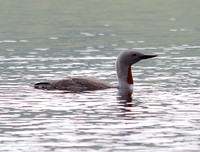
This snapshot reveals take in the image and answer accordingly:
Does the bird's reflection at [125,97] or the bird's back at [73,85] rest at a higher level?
the bird's back at [73,85]

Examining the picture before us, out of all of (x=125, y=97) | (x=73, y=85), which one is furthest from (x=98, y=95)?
(x=73, y=85)

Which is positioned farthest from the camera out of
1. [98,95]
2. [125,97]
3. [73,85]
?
[73,85]

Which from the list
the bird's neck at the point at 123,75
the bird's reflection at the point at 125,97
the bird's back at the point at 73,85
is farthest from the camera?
the bird's neck at the point at 123,75

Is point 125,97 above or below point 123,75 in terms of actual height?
below

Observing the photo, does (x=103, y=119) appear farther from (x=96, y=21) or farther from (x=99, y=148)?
(x=96, y=21)

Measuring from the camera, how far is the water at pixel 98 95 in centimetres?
1312

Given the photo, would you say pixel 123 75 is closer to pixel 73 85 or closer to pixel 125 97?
pixel 73 85

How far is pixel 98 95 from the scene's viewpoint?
18297 millimetres

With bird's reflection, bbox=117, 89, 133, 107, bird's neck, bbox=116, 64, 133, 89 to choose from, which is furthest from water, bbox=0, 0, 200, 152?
bird's neck, bbox=116, 64, 133, 89

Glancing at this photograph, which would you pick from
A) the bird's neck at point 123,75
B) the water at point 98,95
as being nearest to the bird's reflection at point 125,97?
the water at point 98,95

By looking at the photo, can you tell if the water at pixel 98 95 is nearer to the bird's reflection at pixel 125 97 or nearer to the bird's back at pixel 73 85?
the bird's reflection at pixel 125 97

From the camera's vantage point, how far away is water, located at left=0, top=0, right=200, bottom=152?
13.1 m

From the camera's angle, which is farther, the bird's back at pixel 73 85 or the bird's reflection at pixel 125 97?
the bird's back at pixel 73 85

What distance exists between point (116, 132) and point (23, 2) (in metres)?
61.7
